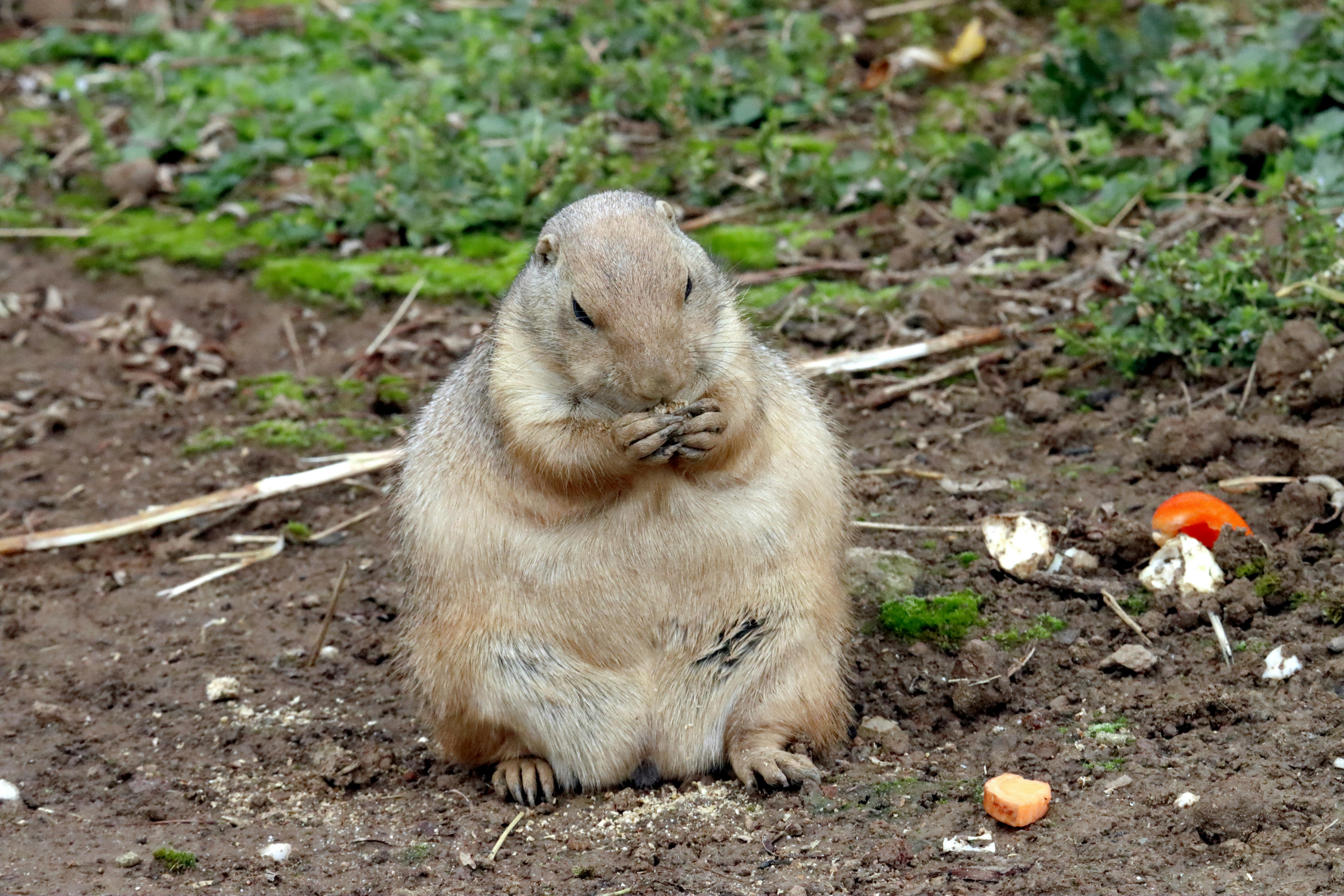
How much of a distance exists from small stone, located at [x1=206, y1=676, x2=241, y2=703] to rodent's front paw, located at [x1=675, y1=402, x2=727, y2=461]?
2397 mm

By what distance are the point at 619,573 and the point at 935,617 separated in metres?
1.41

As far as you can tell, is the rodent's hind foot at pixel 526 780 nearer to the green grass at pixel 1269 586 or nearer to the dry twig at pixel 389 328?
the green grass at pixel 1269 586

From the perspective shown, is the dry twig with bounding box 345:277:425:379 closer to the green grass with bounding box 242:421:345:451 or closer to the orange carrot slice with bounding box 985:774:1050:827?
the green grass with bounding box 242:421:345:451

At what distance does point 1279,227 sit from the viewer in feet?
25.3

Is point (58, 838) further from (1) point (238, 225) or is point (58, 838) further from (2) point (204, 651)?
(1) point (238, 225)

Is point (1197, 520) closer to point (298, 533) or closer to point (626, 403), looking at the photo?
point (626, 403)

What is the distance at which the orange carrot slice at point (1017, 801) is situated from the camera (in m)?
4.50

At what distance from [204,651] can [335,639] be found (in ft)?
1.83

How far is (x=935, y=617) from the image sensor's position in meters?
5.98

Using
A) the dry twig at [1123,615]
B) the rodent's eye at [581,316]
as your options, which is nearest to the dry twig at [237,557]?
the rodent's eye at [581,316]

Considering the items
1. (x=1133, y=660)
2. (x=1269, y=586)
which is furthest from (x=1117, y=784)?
(x=1269, y=586)

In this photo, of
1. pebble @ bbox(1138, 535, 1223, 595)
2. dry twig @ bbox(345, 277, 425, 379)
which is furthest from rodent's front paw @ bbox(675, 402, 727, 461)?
dry twig @ bbox(345, 277, 425, 379)

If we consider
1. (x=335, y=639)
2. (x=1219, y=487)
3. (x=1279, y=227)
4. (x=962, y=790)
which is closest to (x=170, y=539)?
(x=335, y=639)

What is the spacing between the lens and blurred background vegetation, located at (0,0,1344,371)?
8.53 meters
